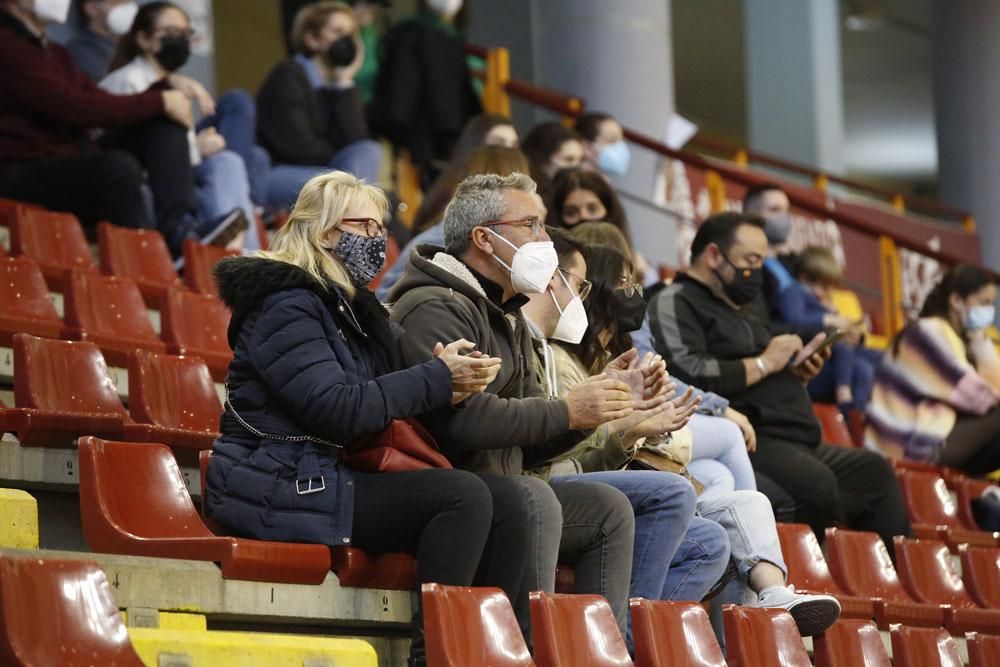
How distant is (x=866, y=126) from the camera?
56.6ft

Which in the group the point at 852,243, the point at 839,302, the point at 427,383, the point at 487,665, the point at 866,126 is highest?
the point at 866,126

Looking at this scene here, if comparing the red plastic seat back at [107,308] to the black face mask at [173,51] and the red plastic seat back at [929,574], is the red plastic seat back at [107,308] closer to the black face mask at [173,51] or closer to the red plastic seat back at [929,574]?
the black face mask at [173,51]

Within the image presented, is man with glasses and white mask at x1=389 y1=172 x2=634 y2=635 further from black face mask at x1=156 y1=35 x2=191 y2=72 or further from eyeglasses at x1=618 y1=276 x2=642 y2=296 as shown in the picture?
black face mask at x1=156 y1=35 x2=191 y2=72

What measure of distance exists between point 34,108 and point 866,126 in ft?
43.0

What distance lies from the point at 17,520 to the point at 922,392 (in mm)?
3792

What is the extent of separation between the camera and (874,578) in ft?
15.3

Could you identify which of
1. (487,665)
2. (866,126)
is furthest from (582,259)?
(866,126)

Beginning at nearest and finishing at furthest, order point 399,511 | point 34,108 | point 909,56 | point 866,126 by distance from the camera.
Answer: point 399,511 → point 34,108 → point 909,56 → point 866,126

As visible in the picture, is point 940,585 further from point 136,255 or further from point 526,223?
point 136,255

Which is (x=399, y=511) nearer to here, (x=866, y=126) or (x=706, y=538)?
(x=706, y=538)

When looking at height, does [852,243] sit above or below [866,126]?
below

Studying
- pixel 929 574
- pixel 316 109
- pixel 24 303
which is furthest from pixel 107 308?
pixel 929 574

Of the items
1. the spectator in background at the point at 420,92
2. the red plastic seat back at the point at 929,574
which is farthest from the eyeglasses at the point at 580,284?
the spectator in background at the point at 420,92

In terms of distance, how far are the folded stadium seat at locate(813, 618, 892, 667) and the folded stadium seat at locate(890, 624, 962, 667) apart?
0.08m
